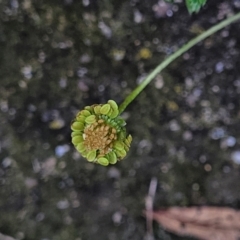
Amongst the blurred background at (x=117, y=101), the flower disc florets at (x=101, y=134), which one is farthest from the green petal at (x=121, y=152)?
the blurred background at (x=117, y=101)

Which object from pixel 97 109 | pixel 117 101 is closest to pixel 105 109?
pixel 97 109

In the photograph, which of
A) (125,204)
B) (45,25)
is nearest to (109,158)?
(125,204)

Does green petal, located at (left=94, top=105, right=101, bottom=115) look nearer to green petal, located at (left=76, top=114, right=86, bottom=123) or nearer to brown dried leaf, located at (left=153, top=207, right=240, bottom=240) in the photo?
green petal, located at (left=76, top=114, right=86, bottom=123)

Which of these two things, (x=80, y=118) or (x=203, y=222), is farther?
(x=203, y=222)

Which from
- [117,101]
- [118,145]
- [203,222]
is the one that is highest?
[118,145]

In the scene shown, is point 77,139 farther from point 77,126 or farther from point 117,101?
point 117,101

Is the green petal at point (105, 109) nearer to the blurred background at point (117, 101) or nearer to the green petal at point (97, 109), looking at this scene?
the green petal at point (97, 109)

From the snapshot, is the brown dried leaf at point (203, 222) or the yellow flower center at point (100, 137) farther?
the brown dried leaf at point (203, 222)

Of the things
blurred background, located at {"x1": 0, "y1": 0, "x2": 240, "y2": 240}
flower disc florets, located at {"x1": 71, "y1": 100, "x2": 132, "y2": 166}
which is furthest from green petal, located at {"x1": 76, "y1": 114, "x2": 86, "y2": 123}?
blurred background, located at {"x1": 0, "y1": 0, "x2": 240, "y2": 240}
